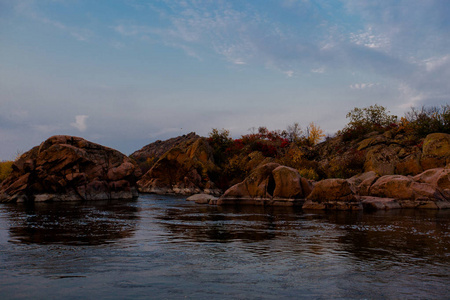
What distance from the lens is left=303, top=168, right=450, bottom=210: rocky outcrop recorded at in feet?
85.9

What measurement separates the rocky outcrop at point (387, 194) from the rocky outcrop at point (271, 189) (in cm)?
204

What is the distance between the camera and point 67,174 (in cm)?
4000

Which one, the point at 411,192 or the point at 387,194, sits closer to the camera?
the point at 411,192

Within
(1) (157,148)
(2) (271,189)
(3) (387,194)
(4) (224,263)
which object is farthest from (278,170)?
(1) (157,148)

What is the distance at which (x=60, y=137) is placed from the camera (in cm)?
4353

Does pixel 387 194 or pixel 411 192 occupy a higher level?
pixel 411 192

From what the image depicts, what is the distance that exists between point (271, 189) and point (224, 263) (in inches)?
896

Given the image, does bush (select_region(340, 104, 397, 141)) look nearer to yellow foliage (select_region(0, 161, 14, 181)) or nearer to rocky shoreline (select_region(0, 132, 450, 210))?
rocky shoreline (select_region(0, 132, 450, 210))

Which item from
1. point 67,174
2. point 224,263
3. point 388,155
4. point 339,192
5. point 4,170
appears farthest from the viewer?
point 4,170

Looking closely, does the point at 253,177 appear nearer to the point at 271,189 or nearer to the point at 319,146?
the point at 271,189

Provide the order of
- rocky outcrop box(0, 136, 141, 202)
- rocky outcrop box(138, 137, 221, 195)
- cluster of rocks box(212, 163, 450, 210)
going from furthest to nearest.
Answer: rocky outcrop box(138, 137, 221, 195), rocky outcrop box(0, 136, 141, 202), cluster of rocks box(212, 163, 450, 210)

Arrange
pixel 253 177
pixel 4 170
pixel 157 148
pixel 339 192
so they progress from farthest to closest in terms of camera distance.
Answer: pixel 157 148 → pixel 4 170 → pixel 253 177 → pixel 339 192

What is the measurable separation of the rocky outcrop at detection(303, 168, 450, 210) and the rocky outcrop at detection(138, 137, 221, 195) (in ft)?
118

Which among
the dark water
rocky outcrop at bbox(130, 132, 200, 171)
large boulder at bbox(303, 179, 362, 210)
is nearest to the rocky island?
large boulder at bbox(303, 179, 362, 210)
